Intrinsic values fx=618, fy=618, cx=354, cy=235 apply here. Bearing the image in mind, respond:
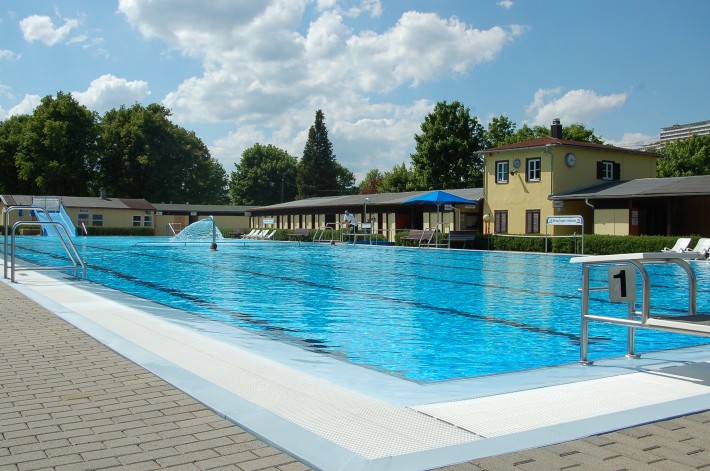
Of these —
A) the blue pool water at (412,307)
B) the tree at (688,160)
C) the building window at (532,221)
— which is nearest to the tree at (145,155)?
the building window at (532,221)

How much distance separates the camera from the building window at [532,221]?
112 ft

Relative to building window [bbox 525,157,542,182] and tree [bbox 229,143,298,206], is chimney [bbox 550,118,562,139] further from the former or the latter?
tree [bbox 229,143,298,206]

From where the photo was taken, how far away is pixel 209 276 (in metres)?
17.0

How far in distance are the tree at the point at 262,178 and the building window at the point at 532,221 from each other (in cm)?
6023

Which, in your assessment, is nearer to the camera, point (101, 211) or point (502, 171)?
point (502, 171)

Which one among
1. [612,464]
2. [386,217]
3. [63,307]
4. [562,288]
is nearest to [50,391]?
[612,464]

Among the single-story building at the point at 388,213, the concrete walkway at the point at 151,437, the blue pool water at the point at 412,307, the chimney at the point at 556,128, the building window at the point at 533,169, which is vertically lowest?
the blue pool water at the point at 412,307

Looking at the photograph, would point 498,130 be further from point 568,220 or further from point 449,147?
point 568,220

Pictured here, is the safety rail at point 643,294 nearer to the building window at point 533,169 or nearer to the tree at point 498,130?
the building window at point 533,169

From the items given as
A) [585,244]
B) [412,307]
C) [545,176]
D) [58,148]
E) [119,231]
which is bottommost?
[412,307]

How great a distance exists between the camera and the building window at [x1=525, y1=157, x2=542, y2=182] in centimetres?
3438

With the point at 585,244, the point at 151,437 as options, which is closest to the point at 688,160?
the point at 585,244

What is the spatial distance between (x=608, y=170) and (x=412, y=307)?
2865 cm

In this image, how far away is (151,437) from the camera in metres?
3.65
